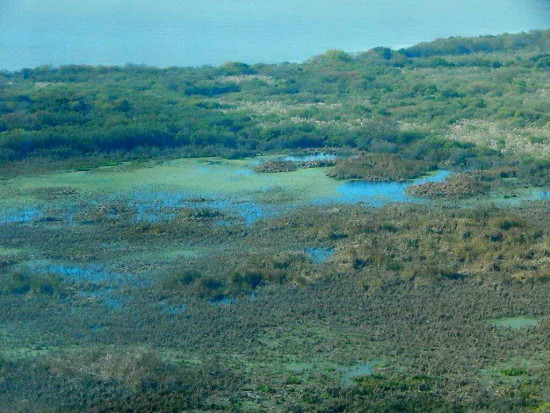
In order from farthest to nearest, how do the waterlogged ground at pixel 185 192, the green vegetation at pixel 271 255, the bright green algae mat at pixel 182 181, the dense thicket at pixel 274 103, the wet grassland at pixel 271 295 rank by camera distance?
the dense thicket at pixel 274 103 → the bright green algae mat at pixel 182 181 → the waterlogged ground at pixel 185 192 → the green vegetation at pixel 271 255 → the wet grassland at pixel 271 295

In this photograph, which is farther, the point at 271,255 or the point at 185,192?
the point at 185,192

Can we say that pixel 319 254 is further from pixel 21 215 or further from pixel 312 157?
pixel 312 157

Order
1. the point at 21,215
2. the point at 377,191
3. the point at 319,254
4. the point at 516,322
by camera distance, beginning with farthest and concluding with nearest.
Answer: the point at 377,191, the point at 21,215, the point at 319,254, the point at 516,322

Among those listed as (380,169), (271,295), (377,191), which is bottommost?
(271,295)

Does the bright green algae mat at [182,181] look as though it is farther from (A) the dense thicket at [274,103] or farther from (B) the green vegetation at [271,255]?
(A) the dense thicket at [274,103]

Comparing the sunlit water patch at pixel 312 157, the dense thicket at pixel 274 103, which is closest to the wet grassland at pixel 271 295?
the sunlit water patch at pixel 312 157

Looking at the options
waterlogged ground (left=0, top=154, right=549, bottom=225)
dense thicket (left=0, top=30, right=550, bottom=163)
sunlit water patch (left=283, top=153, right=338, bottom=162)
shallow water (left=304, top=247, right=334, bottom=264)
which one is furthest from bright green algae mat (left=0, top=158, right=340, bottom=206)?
shallow water (left=304, top=247, right=334, bottom=264)

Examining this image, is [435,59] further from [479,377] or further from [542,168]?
[479,377]

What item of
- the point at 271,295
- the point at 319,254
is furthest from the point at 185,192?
the point at 271,295

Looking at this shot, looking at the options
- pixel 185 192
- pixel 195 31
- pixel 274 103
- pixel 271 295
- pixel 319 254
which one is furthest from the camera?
pixel 195 31
